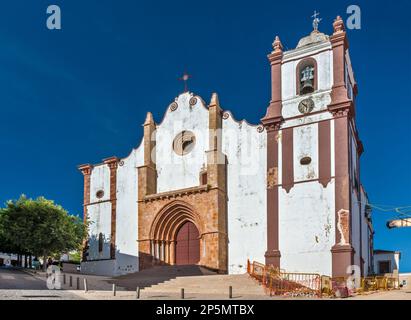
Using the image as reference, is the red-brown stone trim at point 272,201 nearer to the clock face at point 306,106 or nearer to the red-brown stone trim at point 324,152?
the clock face at point 306,106

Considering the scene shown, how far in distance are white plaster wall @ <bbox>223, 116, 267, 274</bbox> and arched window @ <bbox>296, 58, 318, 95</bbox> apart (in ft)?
12.3

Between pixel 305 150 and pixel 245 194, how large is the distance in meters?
4.87

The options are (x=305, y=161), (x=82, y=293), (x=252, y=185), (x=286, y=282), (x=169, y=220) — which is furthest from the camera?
(x=169, y=220)

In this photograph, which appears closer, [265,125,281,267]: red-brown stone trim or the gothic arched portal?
[265,125,281,267]: red-brown stone trim

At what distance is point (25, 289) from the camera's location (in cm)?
2367

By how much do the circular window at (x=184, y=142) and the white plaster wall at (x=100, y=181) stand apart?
21.1ft

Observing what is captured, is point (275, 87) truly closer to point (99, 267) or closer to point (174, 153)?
point (174, 153)

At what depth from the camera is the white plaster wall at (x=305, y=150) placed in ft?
102

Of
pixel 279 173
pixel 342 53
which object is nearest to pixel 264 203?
pixel 279 173

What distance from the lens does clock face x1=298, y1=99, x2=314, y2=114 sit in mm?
31828

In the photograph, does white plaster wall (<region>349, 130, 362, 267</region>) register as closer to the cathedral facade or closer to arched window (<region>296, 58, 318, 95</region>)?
the cathedral facade

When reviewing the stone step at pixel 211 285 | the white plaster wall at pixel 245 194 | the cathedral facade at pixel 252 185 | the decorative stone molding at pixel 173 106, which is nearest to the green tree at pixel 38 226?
the cathedral facade at pixel 252 185

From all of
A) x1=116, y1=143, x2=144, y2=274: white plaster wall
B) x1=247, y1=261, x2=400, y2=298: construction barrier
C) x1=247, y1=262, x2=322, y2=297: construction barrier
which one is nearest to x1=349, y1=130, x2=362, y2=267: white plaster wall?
x1=247, y1=261, x2=400, y2=298: construction barrier

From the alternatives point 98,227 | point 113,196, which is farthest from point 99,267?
point 113,196
